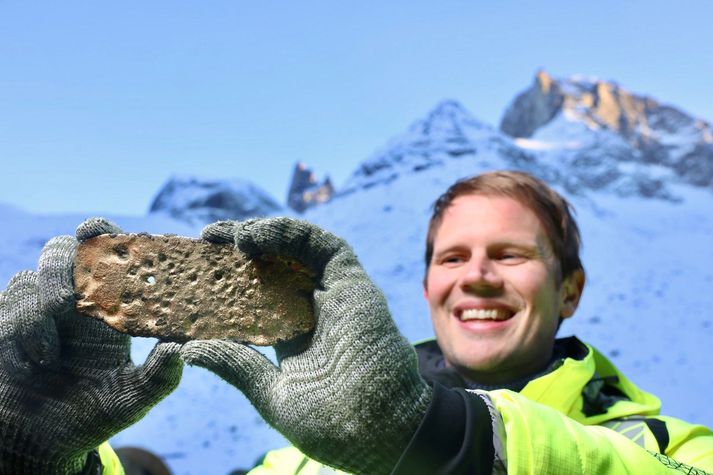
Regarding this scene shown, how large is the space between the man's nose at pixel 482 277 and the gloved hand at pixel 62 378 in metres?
0.59

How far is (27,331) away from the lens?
0.81 metres

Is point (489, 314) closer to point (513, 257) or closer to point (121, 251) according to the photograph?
point (513, 257)

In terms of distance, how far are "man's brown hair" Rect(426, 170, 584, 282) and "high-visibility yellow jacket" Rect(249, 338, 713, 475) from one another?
0.19m

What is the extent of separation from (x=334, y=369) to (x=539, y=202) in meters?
0.72

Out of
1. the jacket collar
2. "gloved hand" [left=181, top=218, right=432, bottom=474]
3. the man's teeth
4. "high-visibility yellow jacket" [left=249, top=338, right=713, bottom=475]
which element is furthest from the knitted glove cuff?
the man's teeth

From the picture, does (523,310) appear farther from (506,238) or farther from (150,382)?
(150,382)

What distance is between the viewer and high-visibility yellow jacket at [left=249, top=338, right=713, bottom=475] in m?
0.69

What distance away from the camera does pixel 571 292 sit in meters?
1.36

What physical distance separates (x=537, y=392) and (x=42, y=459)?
812 mm

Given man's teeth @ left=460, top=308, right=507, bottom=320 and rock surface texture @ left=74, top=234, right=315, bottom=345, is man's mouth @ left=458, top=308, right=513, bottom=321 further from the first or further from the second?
rock surface texture @ left=74, top=234, right=315, bottom=345

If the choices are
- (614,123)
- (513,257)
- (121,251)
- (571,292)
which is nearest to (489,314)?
(513,257)

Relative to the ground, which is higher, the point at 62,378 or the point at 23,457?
the point at 62,378

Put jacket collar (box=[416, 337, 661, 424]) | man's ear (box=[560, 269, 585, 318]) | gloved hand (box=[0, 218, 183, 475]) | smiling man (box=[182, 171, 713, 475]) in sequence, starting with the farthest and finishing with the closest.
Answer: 1. man's ear (box=[560, 269, 585, 318])
2. jacket collar (box=[416, 337, 661, 424])
3. gloved hand (box=[0, 218, 183, 475])
4. smiling man (box=[182, 171, 713, 475])

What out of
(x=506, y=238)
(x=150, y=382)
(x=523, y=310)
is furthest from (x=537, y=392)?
(x=150, y=382)
